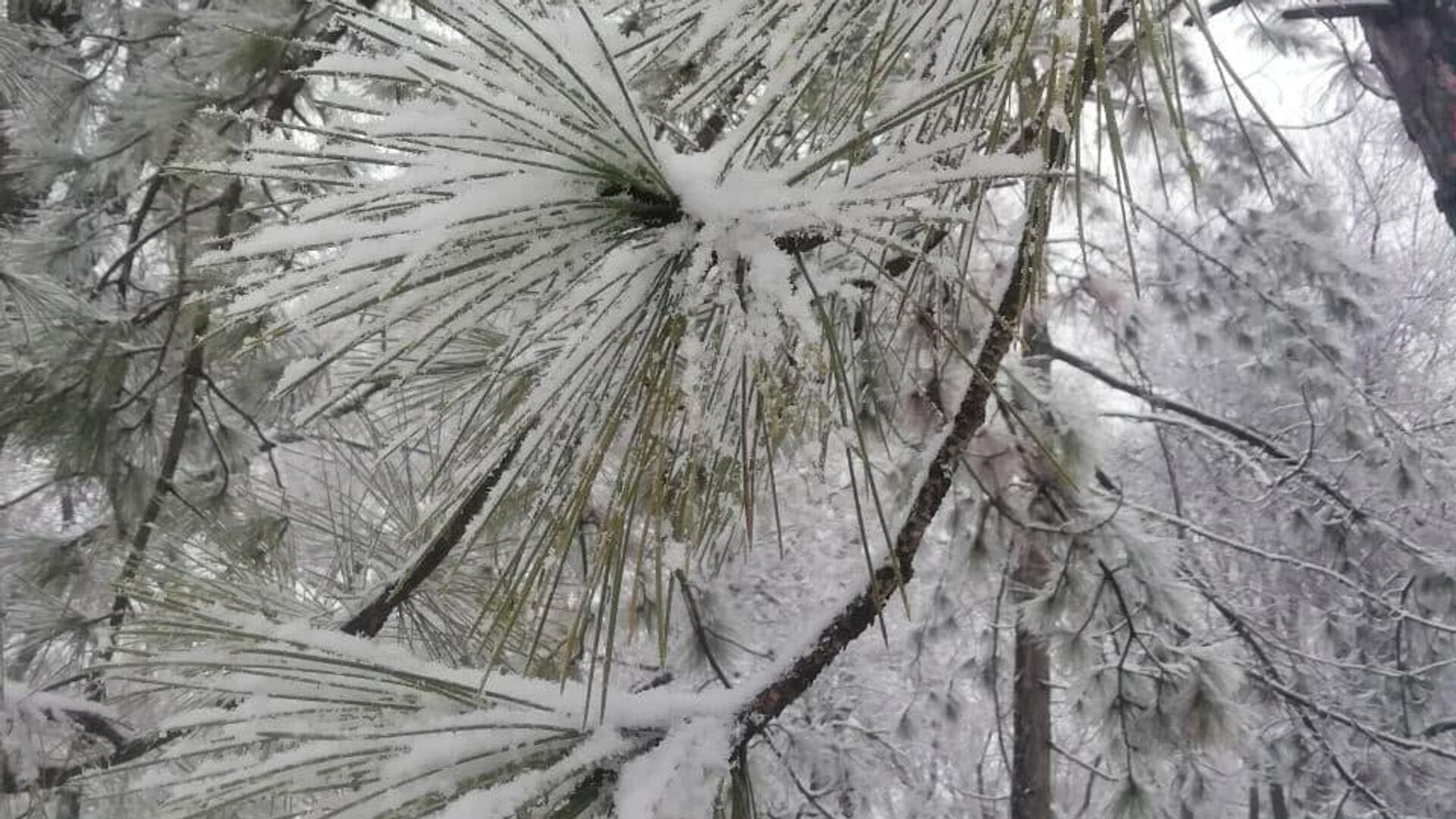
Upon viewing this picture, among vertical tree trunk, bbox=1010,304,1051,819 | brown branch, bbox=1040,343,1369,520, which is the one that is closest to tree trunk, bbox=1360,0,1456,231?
brown branch, bbox=1040,343,1369,520

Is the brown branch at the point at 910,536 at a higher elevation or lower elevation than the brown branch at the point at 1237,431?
lower

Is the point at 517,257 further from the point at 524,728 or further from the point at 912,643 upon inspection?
the point at 912,643

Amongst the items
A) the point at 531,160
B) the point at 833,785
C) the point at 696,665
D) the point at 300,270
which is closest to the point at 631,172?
the point at 531,160

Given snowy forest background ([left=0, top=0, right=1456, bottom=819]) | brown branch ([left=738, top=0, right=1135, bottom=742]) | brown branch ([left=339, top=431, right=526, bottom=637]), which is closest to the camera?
snowy forest background ([left=0, top=0, right=1456, bottom=819])

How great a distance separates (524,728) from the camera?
562 mm

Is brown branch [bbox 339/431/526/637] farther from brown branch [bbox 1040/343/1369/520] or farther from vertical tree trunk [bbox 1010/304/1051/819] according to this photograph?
vertical tree trunk [bbox 1010/304/1051/819]

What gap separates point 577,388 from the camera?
1.59 feet

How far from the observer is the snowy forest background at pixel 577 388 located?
17.3 inches

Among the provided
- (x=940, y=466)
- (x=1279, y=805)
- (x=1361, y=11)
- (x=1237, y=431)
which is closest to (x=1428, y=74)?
(x=1361, y=11)

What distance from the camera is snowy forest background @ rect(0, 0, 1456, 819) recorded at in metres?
0.44

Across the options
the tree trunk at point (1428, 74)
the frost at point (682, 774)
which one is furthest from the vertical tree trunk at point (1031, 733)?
the frost at point (682, 774)

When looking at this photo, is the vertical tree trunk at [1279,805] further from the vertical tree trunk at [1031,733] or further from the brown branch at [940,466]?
the brown branch at [940,466]

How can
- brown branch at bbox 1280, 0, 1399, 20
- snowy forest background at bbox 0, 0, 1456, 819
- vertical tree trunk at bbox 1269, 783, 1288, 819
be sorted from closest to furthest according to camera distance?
snowy forest background at bbox 0, 0, 1456, 819 < brown branch at bbox 1280, 0, 1399, 20 < vertical tree trunk at bbox 1269, 783, 1288, 819

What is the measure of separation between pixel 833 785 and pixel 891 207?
3.77 meters
